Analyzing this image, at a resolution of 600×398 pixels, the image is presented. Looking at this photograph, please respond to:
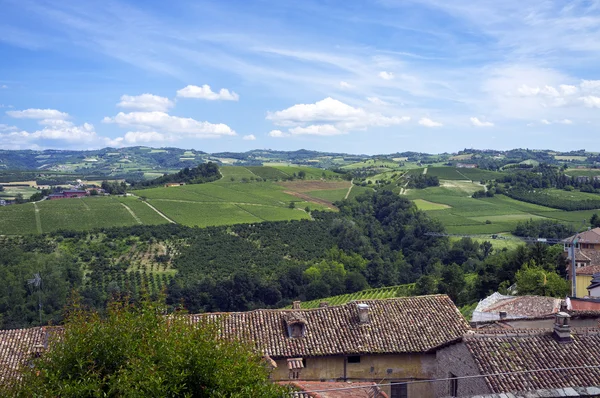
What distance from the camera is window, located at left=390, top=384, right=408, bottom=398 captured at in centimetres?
2403

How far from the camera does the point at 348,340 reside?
24.6 m

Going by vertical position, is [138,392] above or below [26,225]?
above

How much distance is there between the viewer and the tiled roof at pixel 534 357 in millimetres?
16641

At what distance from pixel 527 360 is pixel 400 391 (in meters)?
7.62

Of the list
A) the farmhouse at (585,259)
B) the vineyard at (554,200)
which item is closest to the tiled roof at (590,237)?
the farmhouse at (585,259)

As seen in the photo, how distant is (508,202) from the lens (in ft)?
394

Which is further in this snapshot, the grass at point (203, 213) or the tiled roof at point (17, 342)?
the grass at point (203, 213)

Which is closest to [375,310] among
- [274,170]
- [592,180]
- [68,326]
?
[68,326]

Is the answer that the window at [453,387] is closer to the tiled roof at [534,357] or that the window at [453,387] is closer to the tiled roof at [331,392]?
the tiled roof at [534,357]

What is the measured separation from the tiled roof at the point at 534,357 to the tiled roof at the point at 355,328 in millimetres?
5017

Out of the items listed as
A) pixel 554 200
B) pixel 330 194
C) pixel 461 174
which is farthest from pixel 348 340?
pixel 461 174

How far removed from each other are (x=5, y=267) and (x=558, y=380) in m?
69.1

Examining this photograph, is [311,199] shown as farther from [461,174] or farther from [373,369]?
[373,369]

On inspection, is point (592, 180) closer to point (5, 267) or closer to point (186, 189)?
point (186, 189)
